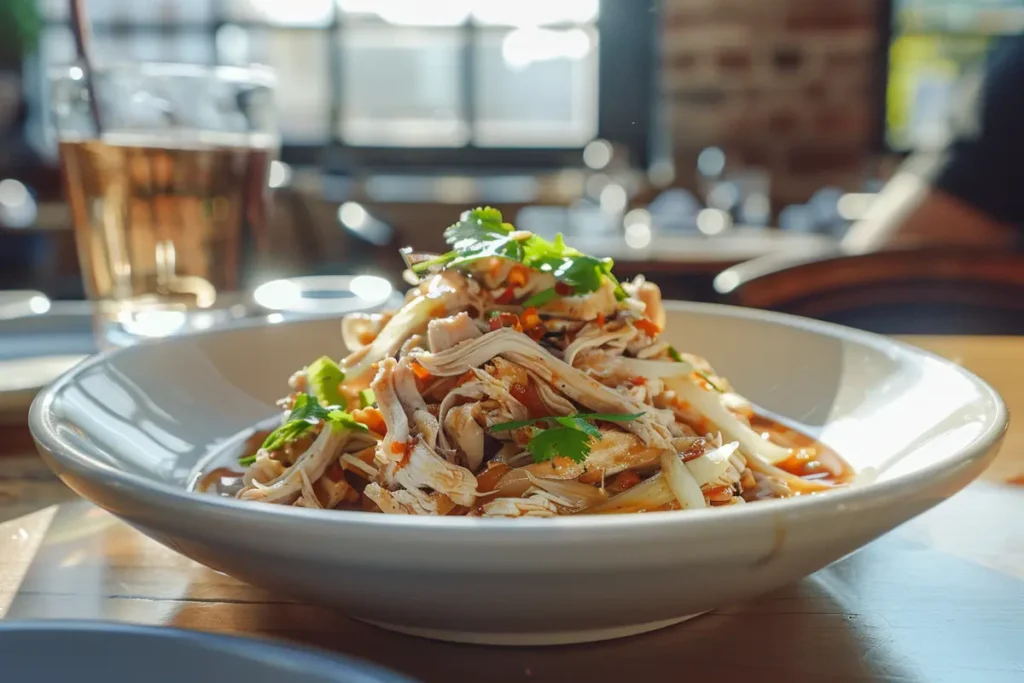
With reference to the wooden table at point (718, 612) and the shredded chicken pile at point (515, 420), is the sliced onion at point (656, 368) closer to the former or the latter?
the shredded chicken pile at point (515, 420)

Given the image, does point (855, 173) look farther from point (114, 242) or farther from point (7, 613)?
point (7, 613)

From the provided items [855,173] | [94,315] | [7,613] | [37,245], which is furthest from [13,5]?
[7,613]

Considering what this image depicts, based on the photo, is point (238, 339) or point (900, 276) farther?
point (900, 276)

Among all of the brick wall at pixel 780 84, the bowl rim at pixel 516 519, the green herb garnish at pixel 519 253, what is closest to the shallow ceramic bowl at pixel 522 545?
the bowl rim at pixel 516 519

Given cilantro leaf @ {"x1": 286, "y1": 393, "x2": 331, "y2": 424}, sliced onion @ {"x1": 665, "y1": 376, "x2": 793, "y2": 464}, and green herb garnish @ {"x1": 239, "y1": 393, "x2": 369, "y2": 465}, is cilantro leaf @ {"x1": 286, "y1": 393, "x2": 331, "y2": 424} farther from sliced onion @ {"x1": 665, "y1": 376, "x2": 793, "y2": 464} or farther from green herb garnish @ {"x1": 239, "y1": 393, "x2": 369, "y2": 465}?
sliced onion @ {"x1": 665, "y1": 376, "x2": 793, "y2": 464}

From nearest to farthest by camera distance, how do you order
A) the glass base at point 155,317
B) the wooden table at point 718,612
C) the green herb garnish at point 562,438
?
the wooden table at point 718,612
the green herb garnish at point 562,438
the glass base at point 155,317

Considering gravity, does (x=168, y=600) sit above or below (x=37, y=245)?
above

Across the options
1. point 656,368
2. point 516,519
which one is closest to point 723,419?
point 656,368
